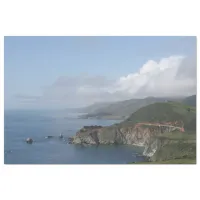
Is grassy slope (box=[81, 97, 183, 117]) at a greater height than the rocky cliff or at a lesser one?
greater

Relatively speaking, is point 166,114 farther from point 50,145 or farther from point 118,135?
point 50,145

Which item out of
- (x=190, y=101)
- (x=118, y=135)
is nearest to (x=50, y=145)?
(x=118, y=135)

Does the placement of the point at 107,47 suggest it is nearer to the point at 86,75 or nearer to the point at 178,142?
the point at 86,75

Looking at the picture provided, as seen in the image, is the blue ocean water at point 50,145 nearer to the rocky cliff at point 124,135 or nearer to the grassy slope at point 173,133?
the rocky cliff at point 124,135

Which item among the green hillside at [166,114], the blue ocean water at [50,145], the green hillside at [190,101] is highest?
the green hillside at [190,101]

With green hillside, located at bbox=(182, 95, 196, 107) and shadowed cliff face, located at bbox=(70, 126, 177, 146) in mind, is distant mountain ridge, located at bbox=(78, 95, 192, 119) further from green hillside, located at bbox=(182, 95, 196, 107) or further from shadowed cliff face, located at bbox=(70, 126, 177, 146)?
shadowed cliff face, located at bbox=(70, 126, 177, 146)

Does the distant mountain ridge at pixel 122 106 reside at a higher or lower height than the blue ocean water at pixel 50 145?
higher

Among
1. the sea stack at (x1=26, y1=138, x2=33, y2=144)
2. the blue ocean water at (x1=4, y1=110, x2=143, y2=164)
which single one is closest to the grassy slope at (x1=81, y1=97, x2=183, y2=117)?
the blue ocean water at (x1=4, y1=110, x2=143, y2=164)

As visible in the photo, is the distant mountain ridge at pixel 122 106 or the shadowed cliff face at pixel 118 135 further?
the shadowed cliff face at pixel 118 135

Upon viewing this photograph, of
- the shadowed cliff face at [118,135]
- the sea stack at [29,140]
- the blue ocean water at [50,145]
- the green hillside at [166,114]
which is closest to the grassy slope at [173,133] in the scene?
the green hillside at [166,114]

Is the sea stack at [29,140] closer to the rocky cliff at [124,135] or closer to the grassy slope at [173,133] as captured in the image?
the rocky cliff at [124,135]
